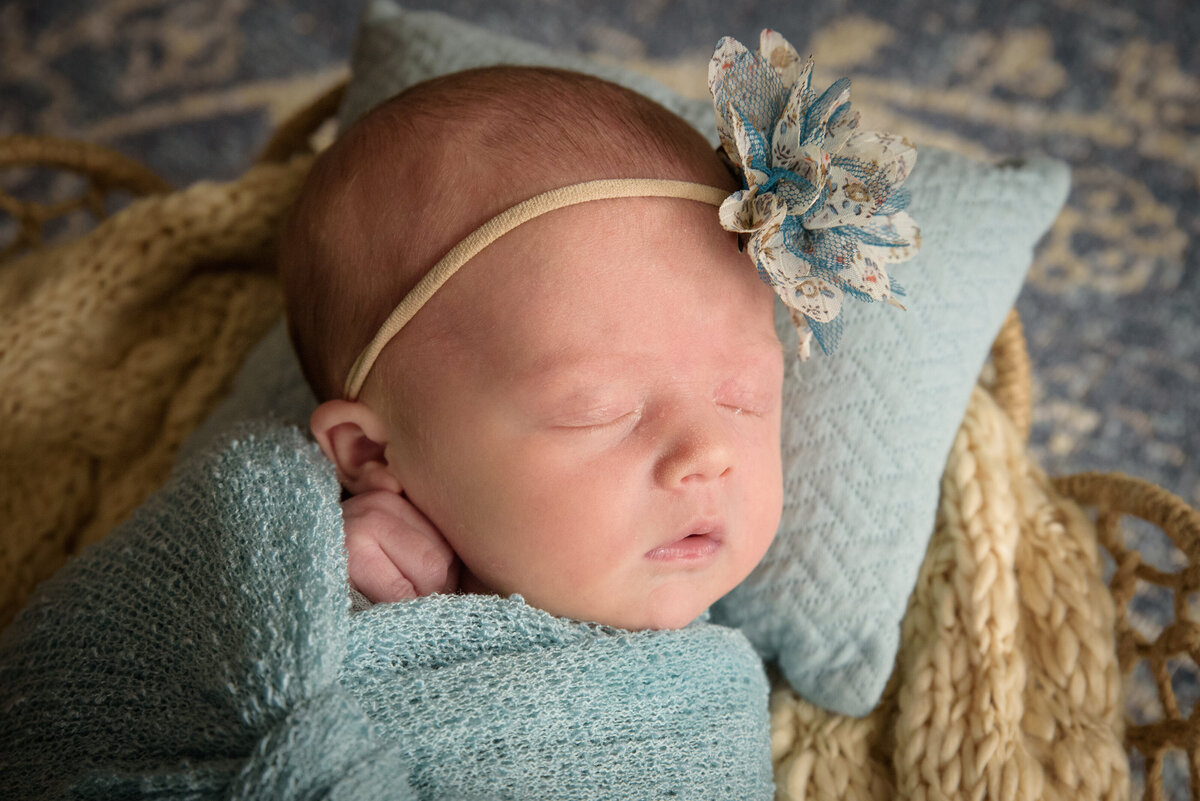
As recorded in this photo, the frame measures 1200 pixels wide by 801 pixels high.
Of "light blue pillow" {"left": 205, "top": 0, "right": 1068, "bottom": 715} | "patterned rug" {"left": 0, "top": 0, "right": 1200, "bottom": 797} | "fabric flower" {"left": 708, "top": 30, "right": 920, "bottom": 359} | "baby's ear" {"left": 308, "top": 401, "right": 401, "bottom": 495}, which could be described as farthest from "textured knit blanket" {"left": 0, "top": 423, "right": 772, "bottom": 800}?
"patterned rug" {"left": 0, "top": 0, "right": 1200, "bottom": 797}

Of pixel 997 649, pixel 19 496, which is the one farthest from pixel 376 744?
pixel 19 496

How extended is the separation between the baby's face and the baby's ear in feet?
0.18

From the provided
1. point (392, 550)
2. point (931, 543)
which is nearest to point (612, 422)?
point (392, 550)

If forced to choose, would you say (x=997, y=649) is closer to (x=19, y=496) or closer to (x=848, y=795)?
(x=848, y=795)

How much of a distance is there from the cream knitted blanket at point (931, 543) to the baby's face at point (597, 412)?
0.33 metres

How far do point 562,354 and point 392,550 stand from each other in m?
0.27

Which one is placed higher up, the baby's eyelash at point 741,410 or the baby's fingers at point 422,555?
the baby's eyelash at point 741,410

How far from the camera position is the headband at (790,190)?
2.82 feet

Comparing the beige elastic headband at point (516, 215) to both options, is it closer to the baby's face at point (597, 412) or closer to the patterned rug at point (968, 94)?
the baby's face at point (597, 412)

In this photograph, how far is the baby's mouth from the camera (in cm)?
88

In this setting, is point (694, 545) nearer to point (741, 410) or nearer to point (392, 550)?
point (741, 410)

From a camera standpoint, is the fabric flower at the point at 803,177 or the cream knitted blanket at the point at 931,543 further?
the cream knitted blanket at the point at 931,543

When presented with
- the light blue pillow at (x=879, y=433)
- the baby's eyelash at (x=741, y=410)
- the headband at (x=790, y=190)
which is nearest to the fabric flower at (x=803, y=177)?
the headband at (x=790, y=190)

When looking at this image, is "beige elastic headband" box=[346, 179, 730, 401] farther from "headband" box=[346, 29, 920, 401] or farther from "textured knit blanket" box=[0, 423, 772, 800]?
"textured knit blanket" box=[0, 423, 772, 800]
